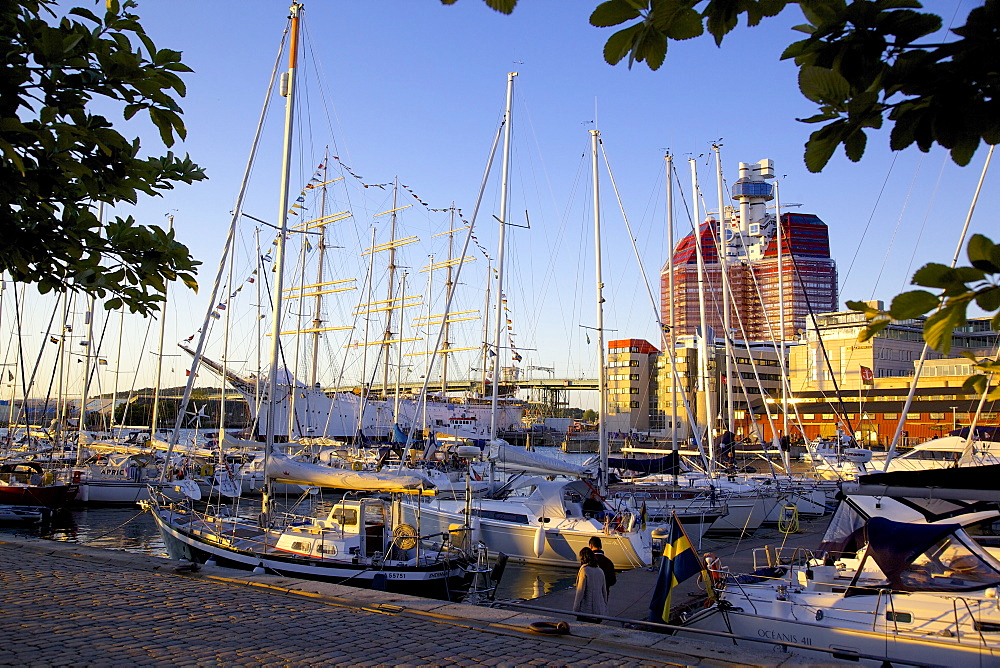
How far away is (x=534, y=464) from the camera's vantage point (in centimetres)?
2639

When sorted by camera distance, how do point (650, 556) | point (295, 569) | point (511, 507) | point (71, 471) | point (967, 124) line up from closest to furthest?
point (967, 124)
point (295, 569)
point (650, 556)
point (511, 507)
point (71, 471)

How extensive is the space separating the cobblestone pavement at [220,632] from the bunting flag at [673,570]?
3214 mm

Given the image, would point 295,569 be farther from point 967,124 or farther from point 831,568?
point 967,124

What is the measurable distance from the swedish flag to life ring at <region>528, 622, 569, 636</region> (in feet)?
9.75

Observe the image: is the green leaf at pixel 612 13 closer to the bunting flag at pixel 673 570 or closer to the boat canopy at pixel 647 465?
the bunting flag at pixel 673 570

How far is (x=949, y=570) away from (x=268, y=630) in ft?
28.9

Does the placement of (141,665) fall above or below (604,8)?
below

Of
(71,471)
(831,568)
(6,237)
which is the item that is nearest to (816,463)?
(831,568)

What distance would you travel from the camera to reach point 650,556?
64.8ft

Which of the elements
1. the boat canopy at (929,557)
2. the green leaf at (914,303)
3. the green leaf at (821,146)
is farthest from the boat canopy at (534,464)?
the green leaf at (914,303)

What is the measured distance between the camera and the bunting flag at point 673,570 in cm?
1097

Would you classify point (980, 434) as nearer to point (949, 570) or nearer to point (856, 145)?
point (949, 570)

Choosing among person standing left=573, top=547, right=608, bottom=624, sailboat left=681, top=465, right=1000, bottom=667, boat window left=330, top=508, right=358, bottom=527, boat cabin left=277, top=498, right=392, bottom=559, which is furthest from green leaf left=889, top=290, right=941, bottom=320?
boat window left=330, top=508, right=358, bottom=527

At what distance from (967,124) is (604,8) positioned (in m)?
1.25
